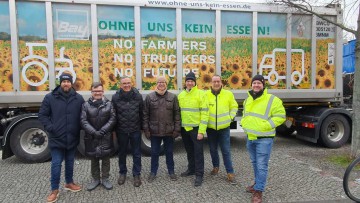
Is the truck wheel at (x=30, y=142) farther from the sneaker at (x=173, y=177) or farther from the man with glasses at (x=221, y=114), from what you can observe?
the man with glasses at (x=221, y=114)

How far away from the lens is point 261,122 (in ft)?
12.1

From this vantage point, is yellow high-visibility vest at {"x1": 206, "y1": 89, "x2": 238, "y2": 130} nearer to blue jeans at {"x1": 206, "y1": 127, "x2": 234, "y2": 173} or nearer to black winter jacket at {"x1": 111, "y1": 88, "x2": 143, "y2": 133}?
blue jeans at {"x1": 206, "y1": 127, "x2": 234, "y2": 173}

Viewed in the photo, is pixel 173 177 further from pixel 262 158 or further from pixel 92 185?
pixel 262 158

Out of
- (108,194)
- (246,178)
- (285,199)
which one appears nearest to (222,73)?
(246,178)

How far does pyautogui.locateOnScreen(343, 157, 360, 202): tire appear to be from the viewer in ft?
12.1

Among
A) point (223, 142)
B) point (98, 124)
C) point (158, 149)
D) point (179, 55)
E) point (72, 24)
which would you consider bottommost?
point (158, 149)

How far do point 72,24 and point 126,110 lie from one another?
2.37 metres

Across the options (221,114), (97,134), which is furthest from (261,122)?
(97,134)

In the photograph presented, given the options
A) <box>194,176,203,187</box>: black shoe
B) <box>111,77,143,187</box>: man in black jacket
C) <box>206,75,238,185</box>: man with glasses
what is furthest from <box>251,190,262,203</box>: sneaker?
<box>111,77,143,187</box>: man in black jacket

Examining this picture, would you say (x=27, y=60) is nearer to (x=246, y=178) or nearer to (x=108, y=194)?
(x=108, y=194)

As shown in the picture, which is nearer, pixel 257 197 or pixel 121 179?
pixel 257 197

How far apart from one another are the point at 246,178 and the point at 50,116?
10.1ft

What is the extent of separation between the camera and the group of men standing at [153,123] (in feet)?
12.4

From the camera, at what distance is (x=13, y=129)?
554cm
